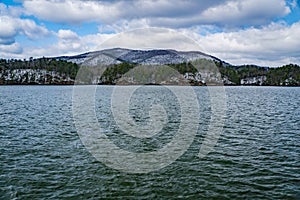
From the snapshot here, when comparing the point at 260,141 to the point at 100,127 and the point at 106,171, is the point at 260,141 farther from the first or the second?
the point at 100,127

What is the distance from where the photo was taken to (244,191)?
571 inches

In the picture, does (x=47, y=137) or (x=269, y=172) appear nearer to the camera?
(x=269, y=172)

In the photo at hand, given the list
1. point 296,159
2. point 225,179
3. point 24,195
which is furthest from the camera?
point 296,159

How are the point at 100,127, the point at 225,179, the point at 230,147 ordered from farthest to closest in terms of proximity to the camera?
1. the point at 100,127
2. the point at 230,147
3. the point at 225,179

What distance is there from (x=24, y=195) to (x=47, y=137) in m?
13.6

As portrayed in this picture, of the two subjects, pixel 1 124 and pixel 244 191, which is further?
pixel 1 124

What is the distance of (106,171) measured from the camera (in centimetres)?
1759

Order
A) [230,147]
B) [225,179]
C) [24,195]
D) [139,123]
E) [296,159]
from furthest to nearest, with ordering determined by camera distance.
→ [139,123] < [230,147] < [296,159] < [225,179] < [24,195]

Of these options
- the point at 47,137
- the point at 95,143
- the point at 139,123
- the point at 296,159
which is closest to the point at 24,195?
the point at 95,143

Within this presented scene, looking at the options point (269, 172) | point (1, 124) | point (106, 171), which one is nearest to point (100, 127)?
point (1, 124)

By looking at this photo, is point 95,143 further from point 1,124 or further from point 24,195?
point 1,124

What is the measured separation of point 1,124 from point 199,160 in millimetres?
26406

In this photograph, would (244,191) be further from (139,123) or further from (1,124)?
(1,124)

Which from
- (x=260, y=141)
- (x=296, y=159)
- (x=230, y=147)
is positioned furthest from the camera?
(x=260, y=141)
